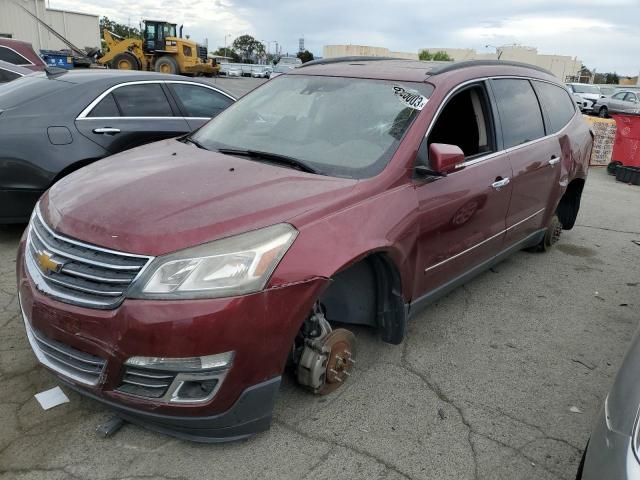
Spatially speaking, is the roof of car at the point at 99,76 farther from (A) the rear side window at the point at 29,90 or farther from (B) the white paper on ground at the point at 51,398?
(B) the white paper on ground at the point at 51,398

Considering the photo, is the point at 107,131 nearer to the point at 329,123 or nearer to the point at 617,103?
the point at 329,123

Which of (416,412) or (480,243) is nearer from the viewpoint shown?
(416,412)

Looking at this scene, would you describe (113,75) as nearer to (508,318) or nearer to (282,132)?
(282,132)

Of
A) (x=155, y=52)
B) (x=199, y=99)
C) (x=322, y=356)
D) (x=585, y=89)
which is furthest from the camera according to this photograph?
(x=155, y=52)

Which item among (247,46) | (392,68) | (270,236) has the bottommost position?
(270,236)

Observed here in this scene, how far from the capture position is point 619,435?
1.73 meters

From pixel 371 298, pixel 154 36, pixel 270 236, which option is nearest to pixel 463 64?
pixel 371 298

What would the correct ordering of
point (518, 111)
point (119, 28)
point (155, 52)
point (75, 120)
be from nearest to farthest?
point (518, 111) < point (75, 120) < point (155, 52) < point (119, 28)

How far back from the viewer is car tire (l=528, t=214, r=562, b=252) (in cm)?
533

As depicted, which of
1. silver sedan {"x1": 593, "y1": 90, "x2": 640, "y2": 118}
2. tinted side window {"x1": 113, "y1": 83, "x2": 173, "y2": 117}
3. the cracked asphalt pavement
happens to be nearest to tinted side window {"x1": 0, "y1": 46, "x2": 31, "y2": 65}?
tinted side window {"x1": 113, "y1": 83, "x2": 173, "y2": 117}

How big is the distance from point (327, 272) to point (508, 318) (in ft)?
7.33

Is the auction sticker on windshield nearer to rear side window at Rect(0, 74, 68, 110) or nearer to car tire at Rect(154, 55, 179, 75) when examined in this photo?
rear side window at Rect(0, 74, 68, 110)

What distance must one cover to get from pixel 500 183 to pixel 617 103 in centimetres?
2532

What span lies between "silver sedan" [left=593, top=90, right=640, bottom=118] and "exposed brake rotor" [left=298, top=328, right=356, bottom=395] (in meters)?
25.6
